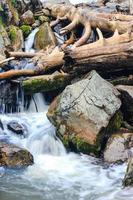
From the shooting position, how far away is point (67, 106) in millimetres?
9602

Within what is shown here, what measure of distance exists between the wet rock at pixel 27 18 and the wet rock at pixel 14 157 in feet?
27.7

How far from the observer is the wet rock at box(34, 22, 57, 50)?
14.6m

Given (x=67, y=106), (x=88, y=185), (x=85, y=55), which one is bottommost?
(x=88, y=185)

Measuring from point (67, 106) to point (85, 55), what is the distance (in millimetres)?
1684

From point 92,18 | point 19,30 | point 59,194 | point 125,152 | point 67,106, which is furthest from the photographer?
point 19,30

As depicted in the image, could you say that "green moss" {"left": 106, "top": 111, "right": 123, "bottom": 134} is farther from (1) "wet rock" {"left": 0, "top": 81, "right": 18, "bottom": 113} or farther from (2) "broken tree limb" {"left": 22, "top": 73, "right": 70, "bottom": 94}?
(1) "wet rock" {"left": 0, "top": 81, "right": 18, "bottom": 113}

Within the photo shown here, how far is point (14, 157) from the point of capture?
8555 millimetres

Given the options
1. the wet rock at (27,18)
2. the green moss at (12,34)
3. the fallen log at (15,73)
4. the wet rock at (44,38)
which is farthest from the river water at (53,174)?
the wet rock at (27,18)

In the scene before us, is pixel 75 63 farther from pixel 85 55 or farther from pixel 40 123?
pixel 40 123

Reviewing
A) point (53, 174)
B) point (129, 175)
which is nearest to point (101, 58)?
point (53, 174)

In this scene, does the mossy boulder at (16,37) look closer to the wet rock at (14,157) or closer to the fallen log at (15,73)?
the fallen log at (15,73)

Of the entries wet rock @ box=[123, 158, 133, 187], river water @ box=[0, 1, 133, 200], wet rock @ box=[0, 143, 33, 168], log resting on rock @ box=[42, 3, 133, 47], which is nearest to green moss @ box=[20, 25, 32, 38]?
log resting on rock @ box=[42, 3, 133, 47]

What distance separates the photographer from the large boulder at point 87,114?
9.22m

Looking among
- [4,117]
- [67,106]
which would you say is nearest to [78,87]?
[67,106]
